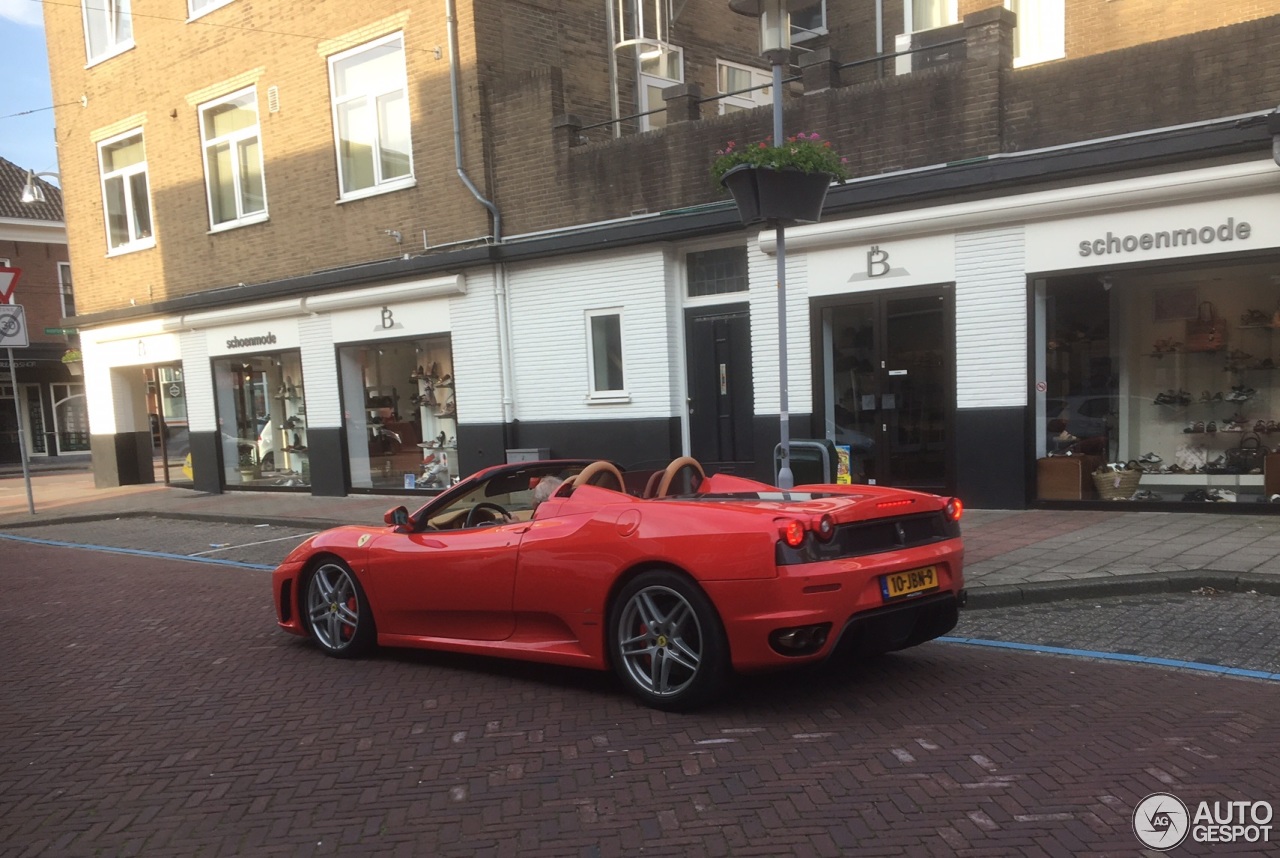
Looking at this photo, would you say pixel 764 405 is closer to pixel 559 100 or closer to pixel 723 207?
pixel 723 207

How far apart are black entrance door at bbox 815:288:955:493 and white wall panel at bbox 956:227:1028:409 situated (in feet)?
0.59

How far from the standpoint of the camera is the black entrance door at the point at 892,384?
10609 millimetres

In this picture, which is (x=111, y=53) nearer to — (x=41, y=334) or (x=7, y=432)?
(x=41, y=334)

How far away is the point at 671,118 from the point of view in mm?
12336

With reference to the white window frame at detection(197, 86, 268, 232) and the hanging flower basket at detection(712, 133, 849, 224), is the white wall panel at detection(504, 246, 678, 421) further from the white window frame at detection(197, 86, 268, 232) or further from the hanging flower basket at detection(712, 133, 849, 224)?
the white window frame at detection(197, 86, 268, 232)

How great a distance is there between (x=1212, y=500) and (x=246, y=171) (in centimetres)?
1512

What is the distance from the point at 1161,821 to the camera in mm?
3400

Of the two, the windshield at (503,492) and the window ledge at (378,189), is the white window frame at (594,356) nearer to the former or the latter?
the window ledge at (378,189)

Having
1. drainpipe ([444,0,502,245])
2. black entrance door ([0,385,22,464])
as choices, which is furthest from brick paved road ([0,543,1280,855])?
black entrance door ([0,385,22,464])

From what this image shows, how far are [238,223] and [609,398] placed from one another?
8.20 meters

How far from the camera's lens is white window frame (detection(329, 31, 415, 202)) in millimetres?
14281

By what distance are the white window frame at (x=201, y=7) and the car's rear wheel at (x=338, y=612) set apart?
44.7ft

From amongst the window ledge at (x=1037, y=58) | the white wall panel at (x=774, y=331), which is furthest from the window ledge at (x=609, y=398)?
the window ledge at (x=1037, y=58)

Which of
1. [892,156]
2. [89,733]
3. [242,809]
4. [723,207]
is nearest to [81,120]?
[723,207]
